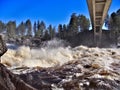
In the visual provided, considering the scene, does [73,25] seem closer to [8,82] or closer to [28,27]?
[28,27]

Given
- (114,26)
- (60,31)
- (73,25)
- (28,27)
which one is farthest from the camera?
(28,27)

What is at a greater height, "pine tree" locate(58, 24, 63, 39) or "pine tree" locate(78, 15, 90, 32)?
"pine tree" locate(78, 15, 90, 32)

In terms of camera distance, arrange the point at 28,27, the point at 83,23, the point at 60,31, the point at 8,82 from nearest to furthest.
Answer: the point at 8,82 < the point at 83,23 < the point at 60,31 < the point at 28,27

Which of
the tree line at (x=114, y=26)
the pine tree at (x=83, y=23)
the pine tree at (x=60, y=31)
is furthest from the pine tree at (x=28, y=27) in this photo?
the tree line at (x=114, y=26)

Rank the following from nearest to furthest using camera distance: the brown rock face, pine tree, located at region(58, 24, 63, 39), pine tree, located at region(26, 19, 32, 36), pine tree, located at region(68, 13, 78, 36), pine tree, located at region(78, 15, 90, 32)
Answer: the brown rock face
pine tree, located at region(68, 13, 78, 36)
pine tree, located at region(78, 15, 90, 32)
pine tree, located at region(58, 24, 63, 39)
pine tree, located at region(26, 19, 32, 36)

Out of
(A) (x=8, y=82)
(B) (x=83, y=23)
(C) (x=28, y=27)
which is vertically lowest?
(A) (x=8, y=82)

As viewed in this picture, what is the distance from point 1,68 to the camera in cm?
486

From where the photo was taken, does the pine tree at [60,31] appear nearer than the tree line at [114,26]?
No

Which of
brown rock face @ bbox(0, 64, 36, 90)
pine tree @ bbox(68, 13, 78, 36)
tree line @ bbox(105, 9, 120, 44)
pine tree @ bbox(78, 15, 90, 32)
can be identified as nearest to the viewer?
brown rock face @ bbox(0, 64, 36, 90)

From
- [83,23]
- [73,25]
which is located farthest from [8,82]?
[83,23]

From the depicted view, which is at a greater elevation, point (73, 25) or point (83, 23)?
point (83, 23)

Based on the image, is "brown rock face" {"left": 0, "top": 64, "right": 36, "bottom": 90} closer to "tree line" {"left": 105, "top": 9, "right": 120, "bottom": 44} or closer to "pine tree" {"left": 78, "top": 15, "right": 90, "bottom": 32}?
"tree line" {"left": 105, "top": 9, "right": 120, "bottom": 44}

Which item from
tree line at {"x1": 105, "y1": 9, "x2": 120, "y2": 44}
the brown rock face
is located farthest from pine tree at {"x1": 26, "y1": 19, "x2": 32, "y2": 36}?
the brown rock face

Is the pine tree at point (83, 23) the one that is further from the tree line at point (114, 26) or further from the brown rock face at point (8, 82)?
the brown rock face at point (8, 82)
